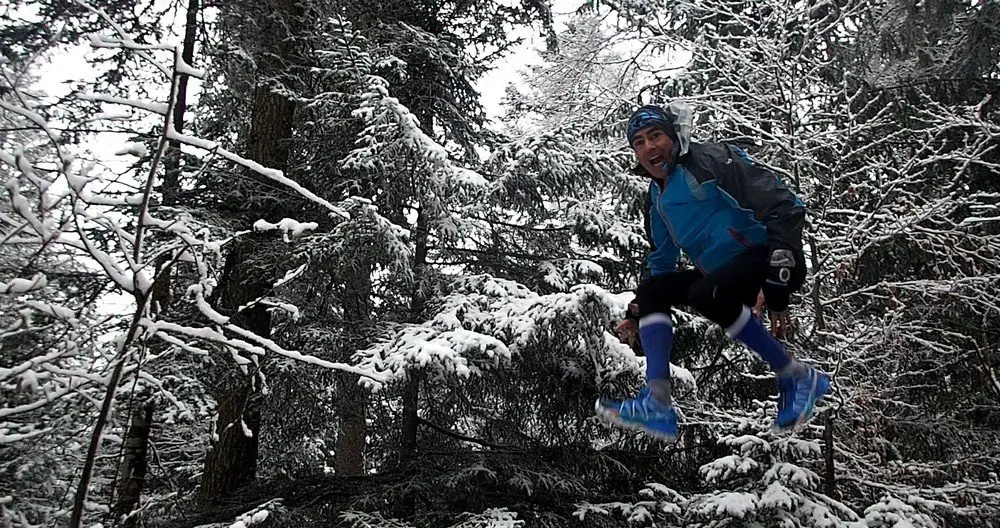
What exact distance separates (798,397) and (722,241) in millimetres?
838

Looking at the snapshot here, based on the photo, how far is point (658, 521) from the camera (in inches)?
219

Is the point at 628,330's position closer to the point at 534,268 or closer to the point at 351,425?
the point at 534,268

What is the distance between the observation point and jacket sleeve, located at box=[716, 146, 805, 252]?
9.67ft

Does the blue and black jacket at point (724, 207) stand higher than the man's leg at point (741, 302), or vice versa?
the blue and black jacket at point (724, 207)

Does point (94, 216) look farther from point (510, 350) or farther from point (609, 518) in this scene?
point (609, 518)

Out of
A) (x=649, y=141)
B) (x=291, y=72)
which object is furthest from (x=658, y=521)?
(x=291, y=72)

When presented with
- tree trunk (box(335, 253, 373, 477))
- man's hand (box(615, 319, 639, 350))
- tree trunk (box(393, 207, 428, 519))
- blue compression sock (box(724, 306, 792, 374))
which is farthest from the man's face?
tree trunk (box(393, 207, 428, 519))

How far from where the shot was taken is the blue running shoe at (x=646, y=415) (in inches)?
130

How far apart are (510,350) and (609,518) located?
1736 mm

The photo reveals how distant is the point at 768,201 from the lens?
298cm

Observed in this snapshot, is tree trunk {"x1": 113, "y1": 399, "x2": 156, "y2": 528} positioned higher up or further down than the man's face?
further down

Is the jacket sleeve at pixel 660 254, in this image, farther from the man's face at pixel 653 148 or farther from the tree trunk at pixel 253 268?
the tree trunk at pixel 253 268

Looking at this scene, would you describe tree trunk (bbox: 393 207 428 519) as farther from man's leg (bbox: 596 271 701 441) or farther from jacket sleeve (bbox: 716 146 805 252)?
jacket sleeve (bbox: 716 146 805 252)

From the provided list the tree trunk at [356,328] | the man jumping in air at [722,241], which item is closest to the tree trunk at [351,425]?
the tree trunk at [356,328]
